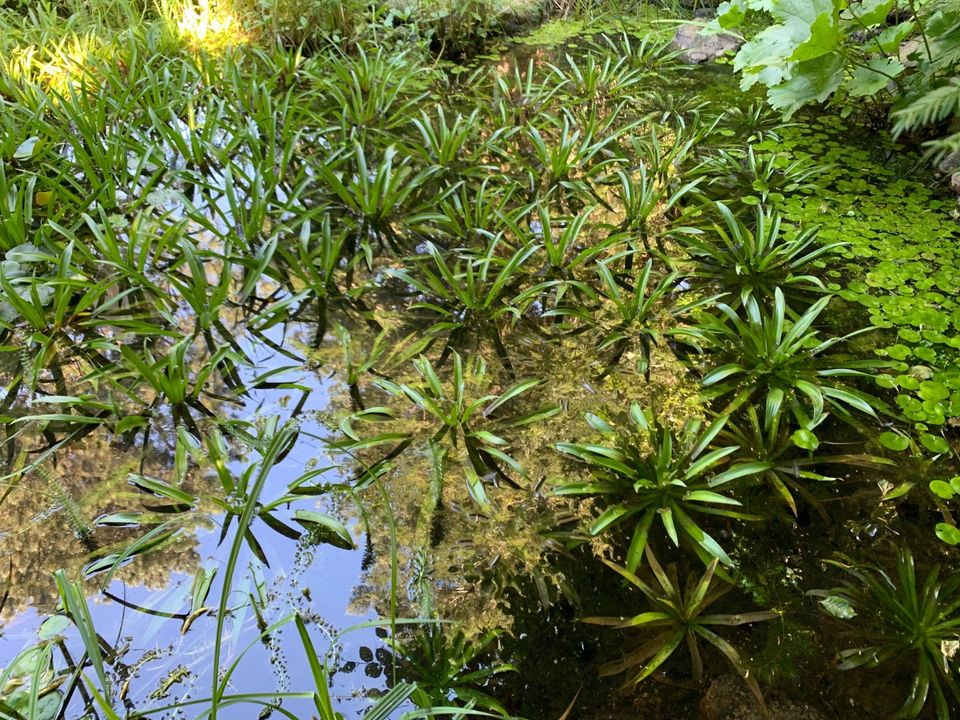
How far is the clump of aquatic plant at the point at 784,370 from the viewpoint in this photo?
87.7 inches

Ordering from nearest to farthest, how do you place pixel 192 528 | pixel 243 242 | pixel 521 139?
pixel 192 528, pixel 243 242, pixel 521 139

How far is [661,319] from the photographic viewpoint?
269 cm

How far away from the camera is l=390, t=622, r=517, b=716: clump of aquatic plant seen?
1588mm

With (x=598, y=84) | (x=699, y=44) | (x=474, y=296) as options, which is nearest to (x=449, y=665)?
(x=474, y=296)

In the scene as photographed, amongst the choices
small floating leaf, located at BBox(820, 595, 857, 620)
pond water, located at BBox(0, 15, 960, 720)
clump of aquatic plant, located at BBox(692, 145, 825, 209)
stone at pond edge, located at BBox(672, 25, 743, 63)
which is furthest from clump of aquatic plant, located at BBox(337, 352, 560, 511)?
stone at pond edge, located at BBox(672, 25, 743, 63)

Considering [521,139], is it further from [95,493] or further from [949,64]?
[95,493]

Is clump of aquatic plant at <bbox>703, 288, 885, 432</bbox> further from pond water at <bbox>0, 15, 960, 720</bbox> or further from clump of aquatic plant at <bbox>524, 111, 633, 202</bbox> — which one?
clump of aquatic plant at <bbox>524, 111, 633, 202</bbox>

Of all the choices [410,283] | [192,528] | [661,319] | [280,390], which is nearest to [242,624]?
[192,528]

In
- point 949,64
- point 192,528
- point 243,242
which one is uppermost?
point 949,64

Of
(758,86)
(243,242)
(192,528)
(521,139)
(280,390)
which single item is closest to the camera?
(192,528)

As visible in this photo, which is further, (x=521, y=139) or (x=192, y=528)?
(x=521, y=139)

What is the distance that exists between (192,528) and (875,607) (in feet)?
6.42

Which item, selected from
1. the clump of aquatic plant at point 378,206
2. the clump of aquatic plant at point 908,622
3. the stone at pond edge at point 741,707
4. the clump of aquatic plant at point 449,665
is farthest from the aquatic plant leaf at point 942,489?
the clump of aquatic plant at point 378,206

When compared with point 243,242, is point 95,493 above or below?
below
